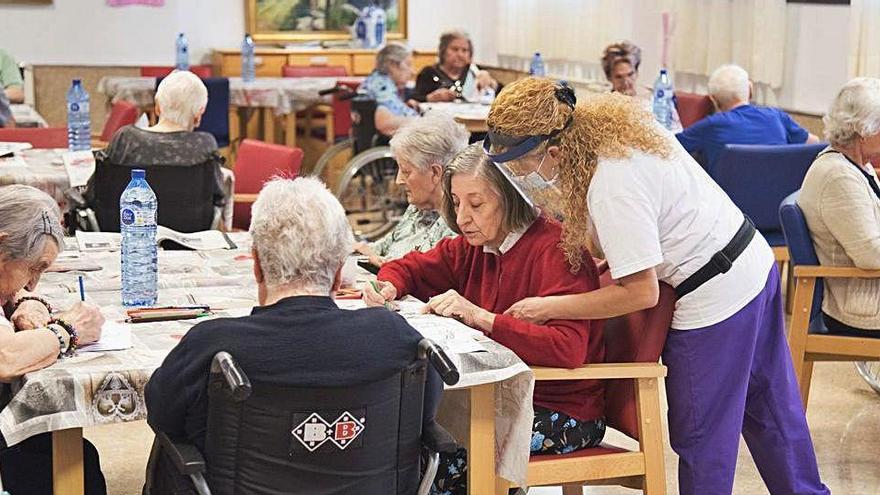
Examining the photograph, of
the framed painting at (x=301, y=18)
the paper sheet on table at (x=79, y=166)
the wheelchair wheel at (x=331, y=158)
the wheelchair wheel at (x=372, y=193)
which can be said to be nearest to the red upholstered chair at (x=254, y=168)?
the paper sheet on table at (x=79, y=166)

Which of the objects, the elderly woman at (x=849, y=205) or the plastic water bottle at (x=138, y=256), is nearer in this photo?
the plastic water bottle at (x=138, y=256)

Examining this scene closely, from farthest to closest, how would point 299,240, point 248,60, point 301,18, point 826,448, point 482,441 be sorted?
point 301,18 < point 248,60 < point 826,448 < point 482,441 < point 299,240

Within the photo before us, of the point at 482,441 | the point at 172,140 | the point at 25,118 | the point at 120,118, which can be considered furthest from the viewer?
the point at 25,118

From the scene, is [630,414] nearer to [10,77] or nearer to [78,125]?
[78,125]

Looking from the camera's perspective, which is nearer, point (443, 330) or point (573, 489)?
point (443, 330)

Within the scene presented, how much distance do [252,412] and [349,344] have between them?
19 cm

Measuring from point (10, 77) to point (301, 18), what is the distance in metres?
3.85

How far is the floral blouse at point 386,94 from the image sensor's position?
25.3 feet

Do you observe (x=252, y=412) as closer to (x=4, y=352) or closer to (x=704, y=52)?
(x=4, y=352)

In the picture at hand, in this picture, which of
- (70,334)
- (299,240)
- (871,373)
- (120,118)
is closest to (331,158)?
(120,118)

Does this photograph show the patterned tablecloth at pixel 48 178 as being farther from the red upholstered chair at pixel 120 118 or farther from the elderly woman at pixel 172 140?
the red upholstered chair at pixel 120 118

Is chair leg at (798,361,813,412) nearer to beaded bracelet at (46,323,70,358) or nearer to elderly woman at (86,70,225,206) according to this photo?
elderly woman at (86,70,225,206)

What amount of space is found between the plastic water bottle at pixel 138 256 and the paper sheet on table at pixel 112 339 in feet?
0.74

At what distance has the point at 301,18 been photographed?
1182cm
